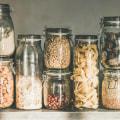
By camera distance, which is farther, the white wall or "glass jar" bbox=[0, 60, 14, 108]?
the white wall

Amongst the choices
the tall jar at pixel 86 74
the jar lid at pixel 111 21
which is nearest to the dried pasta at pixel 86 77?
the tall jar at pixel 86 74

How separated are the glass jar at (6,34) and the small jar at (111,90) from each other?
406mm

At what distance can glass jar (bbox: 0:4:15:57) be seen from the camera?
124 cm

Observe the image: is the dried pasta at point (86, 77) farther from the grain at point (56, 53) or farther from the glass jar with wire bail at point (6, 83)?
the glass jar with wire bail at point (6, 83)

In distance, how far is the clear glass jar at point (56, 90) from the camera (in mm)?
1226

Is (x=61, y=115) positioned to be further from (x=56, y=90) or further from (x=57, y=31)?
(x=57, y=31)

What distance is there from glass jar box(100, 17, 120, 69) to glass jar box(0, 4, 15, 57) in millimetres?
373

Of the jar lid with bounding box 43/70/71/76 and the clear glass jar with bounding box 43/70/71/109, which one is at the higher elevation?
the jar lid with bounding box 43/70/71/76

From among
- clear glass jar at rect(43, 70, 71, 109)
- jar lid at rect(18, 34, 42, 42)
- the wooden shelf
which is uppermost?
jar lid at rect(18, 34, 42, 42)

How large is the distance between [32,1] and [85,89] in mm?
516

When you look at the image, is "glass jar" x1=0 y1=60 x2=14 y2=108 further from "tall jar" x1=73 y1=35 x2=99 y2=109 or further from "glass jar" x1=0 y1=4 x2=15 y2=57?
"tall jar" x1=73 y1=35 x2=99 y2=109

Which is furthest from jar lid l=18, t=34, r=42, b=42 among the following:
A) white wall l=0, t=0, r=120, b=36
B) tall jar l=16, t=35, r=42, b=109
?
white wall l=0, t=0, r=120, b=36

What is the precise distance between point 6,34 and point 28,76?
0.63 feet

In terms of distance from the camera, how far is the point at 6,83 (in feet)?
4.00
